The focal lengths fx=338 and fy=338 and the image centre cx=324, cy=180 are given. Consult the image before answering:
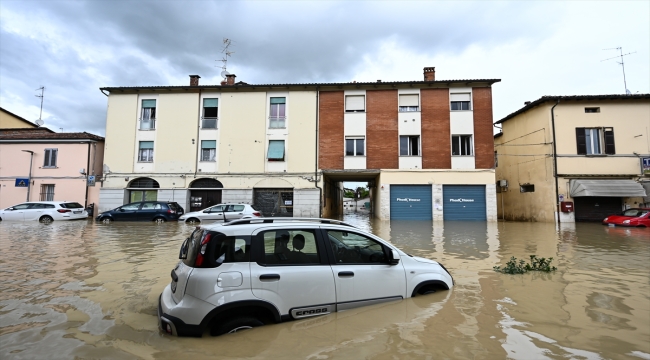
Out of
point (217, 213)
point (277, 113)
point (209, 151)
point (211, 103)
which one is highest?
point (211, 103)

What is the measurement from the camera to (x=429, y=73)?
24359 mm

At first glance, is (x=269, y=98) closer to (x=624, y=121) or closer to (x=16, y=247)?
(x=16, y=247)

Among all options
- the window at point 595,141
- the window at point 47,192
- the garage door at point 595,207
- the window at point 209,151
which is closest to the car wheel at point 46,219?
the window at point 47,192

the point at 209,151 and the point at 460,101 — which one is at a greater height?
the point at 460,101

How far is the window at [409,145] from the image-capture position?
22.9 metres

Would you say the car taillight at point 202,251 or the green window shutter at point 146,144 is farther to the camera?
the green window shutter at point 146,144

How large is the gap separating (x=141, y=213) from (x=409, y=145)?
16984 millimetres

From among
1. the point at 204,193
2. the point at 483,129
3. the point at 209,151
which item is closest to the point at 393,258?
the point at 483,129

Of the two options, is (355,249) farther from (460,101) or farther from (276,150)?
(460,101)

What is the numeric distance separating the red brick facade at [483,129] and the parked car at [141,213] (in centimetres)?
1930

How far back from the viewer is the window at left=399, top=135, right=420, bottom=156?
22.9m

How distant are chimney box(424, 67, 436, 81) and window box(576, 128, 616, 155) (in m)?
9.80

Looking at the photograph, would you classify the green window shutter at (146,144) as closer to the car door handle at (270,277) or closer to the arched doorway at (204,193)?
the arched doorway at (204,193)

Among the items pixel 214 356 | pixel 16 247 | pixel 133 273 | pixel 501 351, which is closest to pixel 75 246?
pixel 16 247
